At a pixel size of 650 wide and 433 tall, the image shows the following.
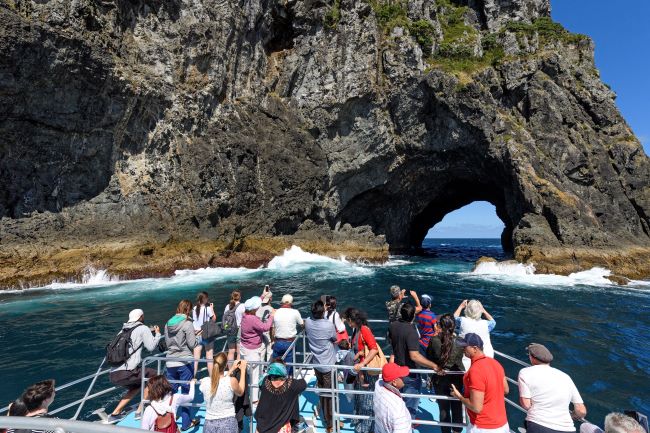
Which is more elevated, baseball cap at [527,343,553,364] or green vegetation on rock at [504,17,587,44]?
green vegetation on rock at [504,17,587,44]

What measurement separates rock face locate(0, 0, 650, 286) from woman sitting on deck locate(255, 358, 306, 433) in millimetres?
28141

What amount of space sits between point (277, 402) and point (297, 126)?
36.1 m

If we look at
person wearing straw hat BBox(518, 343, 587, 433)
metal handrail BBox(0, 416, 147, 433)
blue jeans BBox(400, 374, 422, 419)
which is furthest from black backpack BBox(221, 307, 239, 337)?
person wearing straw hat BBox(518, 343, 587, 433)

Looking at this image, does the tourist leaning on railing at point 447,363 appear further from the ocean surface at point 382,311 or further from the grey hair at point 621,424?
the ocean surface at point 382,311

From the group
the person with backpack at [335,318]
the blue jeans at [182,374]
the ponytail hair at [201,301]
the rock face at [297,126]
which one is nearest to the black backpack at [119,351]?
the blue jeans at [182,374]

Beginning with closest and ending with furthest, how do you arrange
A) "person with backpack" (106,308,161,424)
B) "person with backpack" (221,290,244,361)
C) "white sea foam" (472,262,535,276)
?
1. "person with backpack" (106,308,161,424)
2. "person with backpack" (221,290,244,361)
3. "white sea foam" (472,262,535,276)

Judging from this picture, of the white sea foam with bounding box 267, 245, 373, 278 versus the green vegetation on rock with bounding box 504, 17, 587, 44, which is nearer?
the white sea foam with bounding box 267, 245, 373, 278

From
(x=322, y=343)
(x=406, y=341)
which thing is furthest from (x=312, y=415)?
(x=406, y=341)

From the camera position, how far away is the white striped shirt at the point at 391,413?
3.86 meters

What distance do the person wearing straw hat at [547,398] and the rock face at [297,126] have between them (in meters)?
→ 29.9

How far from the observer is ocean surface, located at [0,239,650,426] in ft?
31.8

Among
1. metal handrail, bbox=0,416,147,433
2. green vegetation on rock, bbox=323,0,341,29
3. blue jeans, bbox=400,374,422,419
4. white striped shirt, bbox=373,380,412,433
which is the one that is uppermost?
green vegetation on rock, bbox=323,0,341,29

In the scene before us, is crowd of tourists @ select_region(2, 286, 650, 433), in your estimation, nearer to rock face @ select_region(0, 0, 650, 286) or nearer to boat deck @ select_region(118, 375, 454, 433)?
boat deck @ select_region(118, 375, 454, 433)

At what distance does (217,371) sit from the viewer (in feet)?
14.2
